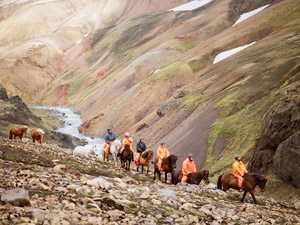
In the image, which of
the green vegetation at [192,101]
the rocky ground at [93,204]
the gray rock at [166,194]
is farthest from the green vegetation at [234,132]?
the gray rock at [166,194]

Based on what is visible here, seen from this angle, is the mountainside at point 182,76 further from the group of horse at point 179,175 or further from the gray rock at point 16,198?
the gray rock at point 16,198

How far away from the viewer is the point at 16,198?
8.42m

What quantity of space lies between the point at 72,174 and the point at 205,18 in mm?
106062

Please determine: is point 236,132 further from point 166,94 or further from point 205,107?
point 166,94

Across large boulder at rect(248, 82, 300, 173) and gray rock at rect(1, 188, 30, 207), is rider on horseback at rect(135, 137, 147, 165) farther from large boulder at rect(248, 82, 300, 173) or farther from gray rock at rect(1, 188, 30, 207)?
gray rock at rect(1, 188, 30, 207)

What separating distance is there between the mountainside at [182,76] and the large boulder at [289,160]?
9 cm

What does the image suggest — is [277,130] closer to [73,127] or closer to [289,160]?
[289,160]

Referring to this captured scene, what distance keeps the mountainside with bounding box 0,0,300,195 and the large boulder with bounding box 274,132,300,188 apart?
88mm

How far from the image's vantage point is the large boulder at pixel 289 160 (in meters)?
21.0

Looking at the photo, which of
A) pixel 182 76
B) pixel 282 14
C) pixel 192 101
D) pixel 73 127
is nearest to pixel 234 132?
pixel 192 101

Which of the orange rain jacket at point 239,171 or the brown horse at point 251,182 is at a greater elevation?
the orange rain jacket at point 239,171

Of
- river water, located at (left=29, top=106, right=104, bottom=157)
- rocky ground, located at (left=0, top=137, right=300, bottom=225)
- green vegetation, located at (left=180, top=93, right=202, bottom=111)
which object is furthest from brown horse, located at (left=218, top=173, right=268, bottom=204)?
river water, located at (left=29, top=106, right=104, bottom=157)

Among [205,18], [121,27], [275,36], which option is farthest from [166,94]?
[121,27]

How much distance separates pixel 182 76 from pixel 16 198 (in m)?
67.3
